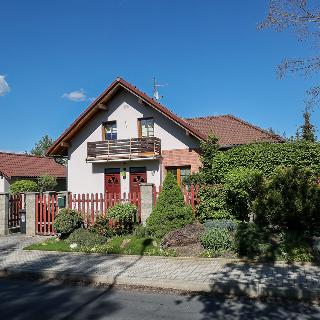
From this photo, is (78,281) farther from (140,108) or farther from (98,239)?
(140,108)

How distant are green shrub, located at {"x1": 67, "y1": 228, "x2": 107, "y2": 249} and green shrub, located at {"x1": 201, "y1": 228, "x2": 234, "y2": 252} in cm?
356

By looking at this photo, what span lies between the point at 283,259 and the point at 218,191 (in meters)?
4.82

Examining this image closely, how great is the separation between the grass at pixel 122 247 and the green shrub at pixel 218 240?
955 mm

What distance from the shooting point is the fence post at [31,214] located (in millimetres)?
15195

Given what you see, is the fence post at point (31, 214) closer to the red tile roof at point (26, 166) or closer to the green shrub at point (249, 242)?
the green shrub at point (249, 242)

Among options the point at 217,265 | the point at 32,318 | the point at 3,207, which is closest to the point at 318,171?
the point at 217,265

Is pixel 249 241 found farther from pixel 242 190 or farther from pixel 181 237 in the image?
pixel 242 190

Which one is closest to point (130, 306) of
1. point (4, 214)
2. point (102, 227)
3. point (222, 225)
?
point (222, 225)

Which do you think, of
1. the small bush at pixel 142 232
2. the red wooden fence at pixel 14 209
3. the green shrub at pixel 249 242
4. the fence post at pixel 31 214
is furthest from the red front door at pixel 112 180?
the green shrub at pixel 249 242

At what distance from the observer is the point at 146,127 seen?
75.6ft

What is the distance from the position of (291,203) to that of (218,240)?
2.30 meters

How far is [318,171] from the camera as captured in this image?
13453mm

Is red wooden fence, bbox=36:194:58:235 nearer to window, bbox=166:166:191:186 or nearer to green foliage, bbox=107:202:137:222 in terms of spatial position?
green foliage, bbox=107:202:137:222

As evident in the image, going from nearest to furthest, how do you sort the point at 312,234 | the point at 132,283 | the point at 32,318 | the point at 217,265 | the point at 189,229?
the point at 32,318 → the point at 132,283 → the point at 217,265 → the point at 312,234 → the point at 189,229
